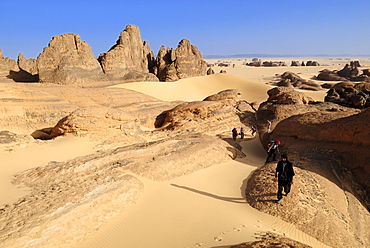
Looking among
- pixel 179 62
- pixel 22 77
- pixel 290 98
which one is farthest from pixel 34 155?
pixel 179 62

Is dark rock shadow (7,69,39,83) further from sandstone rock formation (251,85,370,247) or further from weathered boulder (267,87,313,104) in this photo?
sandstone rock formation (251,85,370,247)

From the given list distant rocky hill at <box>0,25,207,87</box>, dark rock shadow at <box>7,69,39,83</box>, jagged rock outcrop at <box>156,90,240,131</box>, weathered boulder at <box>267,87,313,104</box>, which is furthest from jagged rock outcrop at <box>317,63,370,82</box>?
dark rock shadow at <box>7,69,39,83</box>

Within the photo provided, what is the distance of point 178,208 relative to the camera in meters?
5.37

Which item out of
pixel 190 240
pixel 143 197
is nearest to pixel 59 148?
pixel 143 197

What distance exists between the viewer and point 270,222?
16.3 feet

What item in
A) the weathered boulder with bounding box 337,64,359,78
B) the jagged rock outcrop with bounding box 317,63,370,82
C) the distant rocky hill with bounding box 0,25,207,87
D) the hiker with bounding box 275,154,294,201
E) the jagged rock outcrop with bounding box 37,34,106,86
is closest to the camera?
the hiker with bounding box 275,154,294,201

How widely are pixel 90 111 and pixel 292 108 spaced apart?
981cm

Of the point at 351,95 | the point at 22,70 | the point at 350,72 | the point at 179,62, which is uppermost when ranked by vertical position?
the point at 22,70

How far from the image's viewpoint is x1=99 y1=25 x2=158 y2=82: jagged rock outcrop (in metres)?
26.3

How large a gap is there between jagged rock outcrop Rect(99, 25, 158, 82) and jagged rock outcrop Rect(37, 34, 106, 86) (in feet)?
9.40

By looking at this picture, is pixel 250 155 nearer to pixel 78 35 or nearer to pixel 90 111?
pixel 90 111

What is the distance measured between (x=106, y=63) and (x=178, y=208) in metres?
23.7

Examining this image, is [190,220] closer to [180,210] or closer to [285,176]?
[180,210]

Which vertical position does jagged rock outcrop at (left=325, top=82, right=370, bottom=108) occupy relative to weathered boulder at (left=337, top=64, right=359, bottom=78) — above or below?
above
